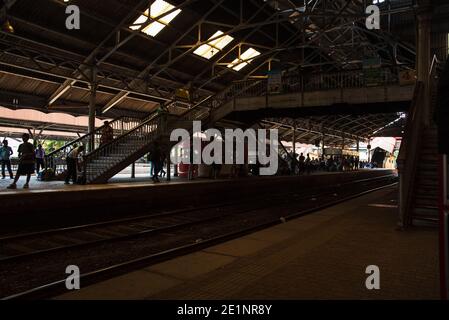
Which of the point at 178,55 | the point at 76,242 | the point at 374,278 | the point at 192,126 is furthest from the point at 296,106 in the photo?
the point at 374,278

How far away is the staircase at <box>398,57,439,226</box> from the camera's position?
8.80 metres

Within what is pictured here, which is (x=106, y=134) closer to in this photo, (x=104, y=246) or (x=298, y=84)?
(x=104, y=246)

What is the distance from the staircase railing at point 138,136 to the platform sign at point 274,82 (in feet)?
19.7

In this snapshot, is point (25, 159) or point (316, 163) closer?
point (25, 159)

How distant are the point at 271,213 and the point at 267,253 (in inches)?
281

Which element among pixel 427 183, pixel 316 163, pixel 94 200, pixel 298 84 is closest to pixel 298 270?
pixel 427 183

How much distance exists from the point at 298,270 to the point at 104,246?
4605mm

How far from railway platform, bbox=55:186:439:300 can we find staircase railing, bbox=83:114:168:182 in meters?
10.0

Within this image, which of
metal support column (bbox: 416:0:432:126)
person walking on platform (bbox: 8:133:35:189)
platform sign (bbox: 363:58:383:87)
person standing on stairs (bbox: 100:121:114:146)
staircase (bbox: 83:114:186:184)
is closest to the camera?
person walking on platform (bbox: 8:133:35:189)

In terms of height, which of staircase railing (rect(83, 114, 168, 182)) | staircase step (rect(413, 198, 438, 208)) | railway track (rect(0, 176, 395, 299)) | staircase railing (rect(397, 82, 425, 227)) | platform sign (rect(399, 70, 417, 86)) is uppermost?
platform sign (rect(399, 70, 417, 86))

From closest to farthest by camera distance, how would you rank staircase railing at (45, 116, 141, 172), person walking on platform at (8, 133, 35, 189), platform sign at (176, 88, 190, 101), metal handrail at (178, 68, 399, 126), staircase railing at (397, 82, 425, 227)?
1. staircase railing at (397, 82, 425, 227)
2. person walking on platform at (8, 133, 35, 189)
3. staircase railing at (45, 116, 141, 172)
4. metal handrail at (178, 68, 399, 126)
5. platform sign at (176, 88, 190, 101)

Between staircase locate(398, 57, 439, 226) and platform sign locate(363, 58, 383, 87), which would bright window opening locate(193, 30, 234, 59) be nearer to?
platform sign locate(363, 58, 383, 87)

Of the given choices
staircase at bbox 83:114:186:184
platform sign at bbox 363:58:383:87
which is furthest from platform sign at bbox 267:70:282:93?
staircase at bbox 83:114:186:184

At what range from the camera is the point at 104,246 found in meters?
8.30
